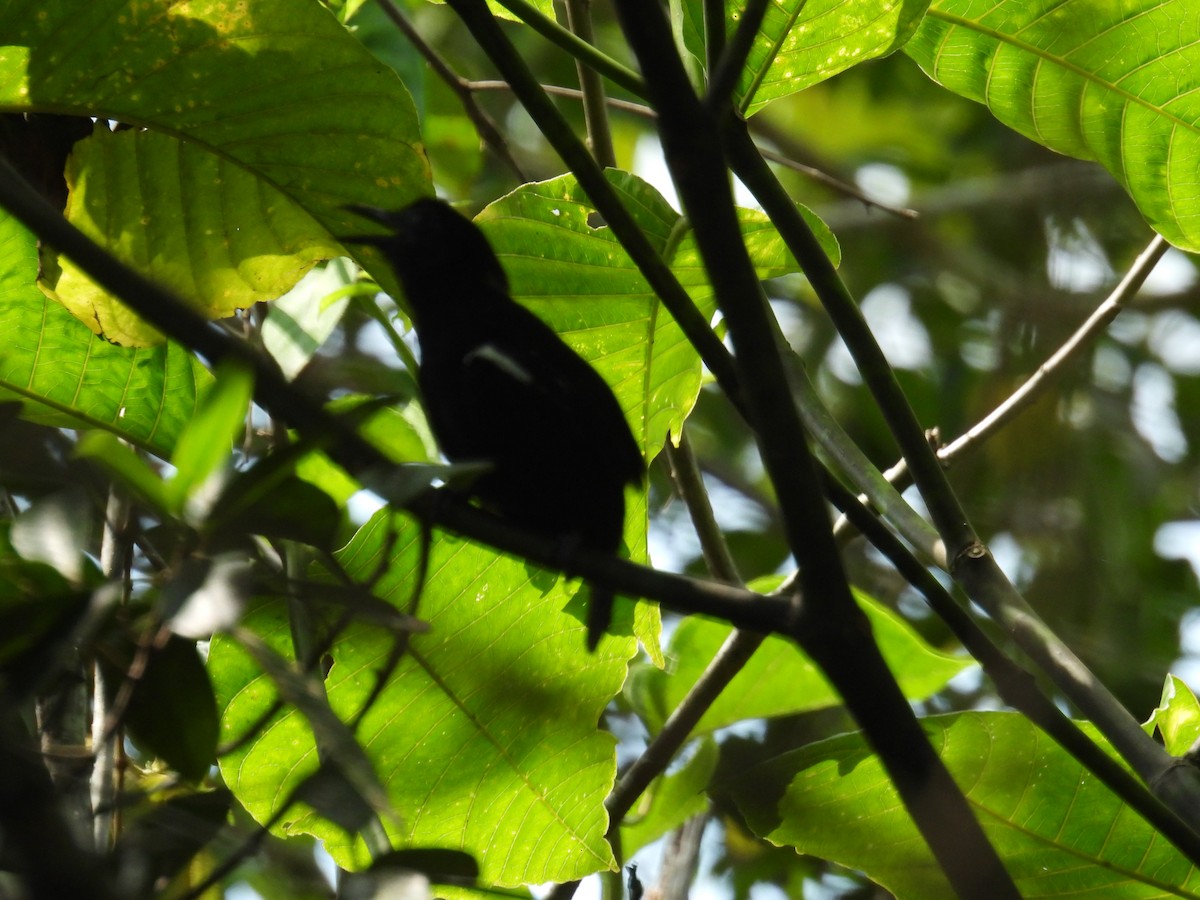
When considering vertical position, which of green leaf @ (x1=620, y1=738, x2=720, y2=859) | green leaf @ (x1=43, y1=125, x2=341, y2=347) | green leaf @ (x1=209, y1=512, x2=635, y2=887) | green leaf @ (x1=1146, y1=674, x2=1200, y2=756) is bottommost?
green leaf @ (x1=620, y1=738, x2=720, y2=859)

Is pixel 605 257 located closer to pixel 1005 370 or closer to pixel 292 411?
pixel 292 411

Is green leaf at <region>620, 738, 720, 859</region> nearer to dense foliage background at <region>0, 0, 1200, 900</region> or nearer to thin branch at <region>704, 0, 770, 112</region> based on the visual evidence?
dense foliage background at <region>0, 0, 1200, 900</region>

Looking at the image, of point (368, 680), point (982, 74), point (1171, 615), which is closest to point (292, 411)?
point (368, 680)

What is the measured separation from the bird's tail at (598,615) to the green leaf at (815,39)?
91 centimetres

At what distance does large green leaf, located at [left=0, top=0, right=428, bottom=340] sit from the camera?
7.38 feet

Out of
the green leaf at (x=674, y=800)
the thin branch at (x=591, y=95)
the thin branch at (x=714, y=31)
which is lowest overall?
the green leaf at (x=674, y=800)

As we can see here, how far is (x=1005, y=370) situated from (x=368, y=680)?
4.93 meters

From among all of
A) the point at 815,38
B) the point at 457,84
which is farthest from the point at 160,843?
the point at 457,84

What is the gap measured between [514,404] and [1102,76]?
132 cm

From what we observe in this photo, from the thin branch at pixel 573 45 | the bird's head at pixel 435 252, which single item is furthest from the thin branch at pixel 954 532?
the bird's head at pixel 435 252

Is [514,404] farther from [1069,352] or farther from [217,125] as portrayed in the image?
[1069,352]

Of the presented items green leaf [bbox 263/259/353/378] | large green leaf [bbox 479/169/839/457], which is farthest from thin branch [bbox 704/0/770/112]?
green leaf [bbox 263/259/353/378]

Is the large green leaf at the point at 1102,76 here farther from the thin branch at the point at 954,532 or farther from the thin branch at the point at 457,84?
the thin branch at the point at 457,84

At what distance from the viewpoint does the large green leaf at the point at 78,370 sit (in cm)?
242
